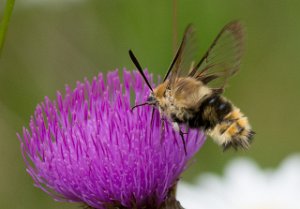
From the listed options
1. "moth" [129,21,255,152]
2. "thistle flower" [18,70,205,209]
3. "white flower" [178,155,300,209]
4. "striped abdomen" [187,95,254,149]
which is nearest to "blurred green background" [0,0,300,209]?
"white flower" [178,155,300,209]

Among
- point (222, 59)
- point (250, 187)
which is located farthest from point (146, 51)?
point (222, 59)

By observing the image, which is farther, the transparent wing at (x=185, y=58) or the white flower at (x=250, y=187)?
the white flower at (x=250, y=187)

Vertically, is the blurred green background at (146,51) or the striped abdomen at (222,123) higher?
the blurred green background at (146,51)

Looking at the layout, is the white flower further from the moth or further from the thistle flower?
the moth

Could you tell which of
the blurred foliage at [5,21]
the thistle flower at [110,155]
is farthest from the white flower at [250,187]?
the blurred foliage at [5,21]

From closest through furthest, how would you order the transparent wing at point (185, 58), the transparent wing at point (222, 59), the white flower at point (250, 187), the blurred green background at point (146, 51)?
the transparent wing at point (185, 58) → the transparent wing at point (222, 59) → the white flower at point (250, 187) → the blurred green background at point (146, 51)

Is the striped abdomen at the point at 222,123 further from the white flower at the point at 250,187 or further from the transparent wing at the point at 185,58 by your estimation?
the white flower at the point at 250,187

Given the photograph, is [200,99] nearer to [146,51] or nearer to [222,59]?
[222,59]
